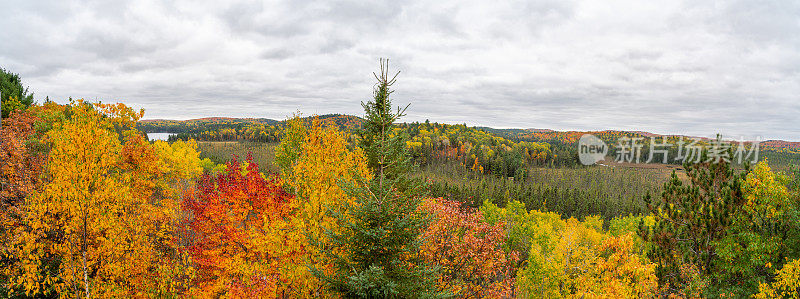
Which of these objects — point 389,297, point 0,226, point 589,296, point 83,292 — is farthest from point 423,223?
point 0,226

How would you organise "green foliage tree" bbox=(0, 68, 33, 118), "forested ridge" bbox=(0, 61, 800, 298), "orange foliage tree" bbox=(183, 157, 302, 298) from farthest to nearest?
"green foliage tree" bbox=(0, 68, 33, 118) → "orange foliage tree" bbox=(183, 157, 302, 298) → "forested ridge" bbox=(0, 61, 800, 298)

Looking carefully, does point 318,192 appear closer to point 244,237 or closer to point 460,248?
point 244,237

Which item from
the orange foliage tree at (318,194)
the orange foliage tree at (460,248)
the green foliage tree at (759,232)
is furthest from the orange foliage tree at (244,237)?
the green foliage tree at (759,232)

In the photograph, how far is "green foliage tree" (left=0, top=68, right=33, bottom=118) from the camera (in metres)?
26.2

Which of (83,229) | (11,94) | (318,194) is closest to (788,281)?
(318,194)

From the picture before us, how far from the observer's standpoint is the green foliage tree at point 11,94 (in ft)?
85.9

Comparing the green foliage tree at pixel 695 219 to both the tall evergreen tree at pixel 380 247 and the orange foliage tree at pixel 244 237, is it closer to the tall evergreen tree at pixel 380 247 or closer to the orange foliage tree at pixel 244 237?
the tall evergreen tree at pixel 380 247

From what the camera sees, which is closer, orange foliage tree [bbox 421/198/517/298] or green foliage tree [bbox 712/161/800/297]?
green foliage tree [bbox 712/161/800/297]

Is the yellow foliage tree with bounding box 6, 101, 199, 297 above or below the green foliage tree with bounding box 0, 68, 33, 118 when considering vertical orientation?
below

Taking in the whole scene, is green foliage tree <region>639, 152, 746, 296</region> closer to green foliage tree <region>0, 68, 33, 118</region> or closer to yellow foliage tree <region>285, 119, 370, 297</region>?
yellow foliage tree <region>285, 119, 370, 297</region>

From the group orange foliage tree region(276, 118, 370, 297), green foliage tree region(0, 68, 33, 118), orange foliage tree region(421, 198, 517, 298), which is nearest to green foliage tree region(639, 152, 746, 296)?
orange foliage tree region(421, 198, 517, 298)

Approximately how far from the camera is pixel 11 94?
28.8 m

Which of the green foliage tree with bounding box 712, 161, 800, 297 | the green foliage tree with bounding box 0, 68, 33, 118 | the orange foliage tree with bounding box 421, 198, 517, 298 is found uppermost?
the green foliage tree with bounding box 0, 68, 33, 118

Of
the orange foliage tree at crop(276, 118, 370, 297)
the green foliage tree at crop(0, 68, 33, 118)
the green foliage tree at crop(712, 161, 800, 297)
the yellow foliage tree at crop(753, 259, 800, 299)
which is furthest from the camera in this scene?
the green foliage tree at crop(0, 68, 33, 118)
